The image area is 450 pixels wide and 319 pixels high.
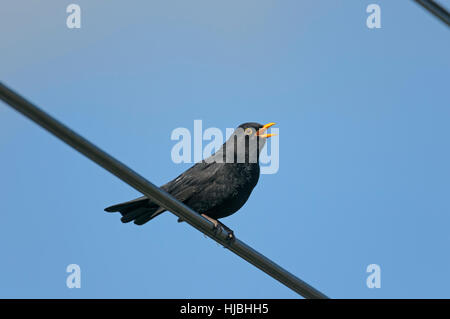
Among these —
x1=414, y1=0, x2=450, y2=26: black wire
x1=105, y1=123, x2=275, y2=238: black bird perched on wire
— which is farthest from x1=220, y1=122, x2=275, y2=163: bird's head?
x1=414, y1=0, x2=450, y2=26: black wire

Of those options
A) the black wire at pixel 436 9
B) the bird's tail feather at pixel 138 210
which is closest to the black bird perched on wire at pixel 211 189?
the bird's tail feather at pixel 138 210

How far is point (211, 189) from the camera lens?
22.3 ft

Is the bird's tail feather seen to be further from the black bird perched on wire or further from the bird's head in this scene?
the bird's head

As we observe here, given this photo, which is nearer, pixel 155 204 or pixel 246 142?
pixel 155 204

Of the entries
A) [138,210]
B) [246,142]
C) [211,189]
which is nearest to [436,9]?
[211,189]

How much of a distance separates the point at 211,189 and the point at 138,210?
2.25 feet

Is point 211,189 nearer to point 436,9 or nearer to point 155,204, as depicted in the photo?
point 155,204

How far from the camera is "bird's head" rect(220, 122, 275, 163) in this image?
7.19 meters

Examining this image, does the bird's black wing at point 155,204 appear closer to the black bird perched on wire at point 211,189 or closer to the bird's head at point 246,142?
the black bird perched on wire at point 211,189

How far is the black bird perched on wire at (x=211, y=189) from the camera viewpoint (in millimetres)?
6770

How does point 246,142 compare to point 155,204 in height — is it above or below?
above
